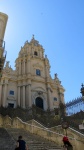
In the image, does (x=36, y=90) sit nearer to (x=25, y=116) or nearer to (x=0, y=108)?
(x=0, y=108)

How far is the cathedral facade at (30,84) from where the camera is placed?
115 ft

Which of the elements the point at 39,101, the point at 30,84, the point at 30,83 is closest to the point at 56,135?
the point at 39,101

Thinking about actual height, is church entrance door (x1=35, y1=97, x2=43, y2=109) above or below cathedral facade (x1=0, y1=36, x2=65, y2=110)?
below

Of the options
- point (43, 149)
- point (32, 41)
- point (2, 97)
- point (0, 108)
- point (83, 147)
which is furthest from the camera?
point (32, 41)

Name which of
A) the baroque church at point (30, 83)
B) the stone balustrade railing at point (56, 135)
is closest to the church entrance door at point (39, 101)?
the baroque church at point (30, 83)

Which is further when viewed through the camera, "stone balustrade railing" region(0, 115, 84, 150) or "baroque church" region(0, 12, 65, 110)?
"baroque church" region(0, 12, 65, 110)

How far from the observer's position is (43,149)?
1119 cm

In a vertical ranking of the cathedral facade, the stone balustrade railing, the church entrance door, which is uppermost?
the cathedral facade

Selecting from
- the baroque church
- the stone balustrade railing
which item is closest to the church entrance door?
the baroque church

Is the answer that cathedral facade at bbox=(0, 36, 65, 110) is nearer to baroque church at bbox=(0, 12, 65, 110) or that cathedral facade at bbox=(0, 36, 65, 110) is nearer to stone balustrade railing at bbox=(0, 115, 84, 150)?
baroque church at bbox=(0, 12, 65, 110)

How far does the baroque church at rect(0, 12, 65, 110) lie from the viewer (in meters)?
35.1

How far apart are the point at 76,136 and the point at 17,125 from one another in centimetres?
932

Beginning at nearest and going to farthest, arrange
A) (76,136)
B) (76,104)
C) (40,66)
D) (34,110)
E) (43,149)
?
(43,149)
(76,136)
(76,104)
(34,110)
(40,66)

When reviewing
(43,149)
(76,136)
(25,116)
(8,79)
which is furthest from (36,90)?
(43,149)
